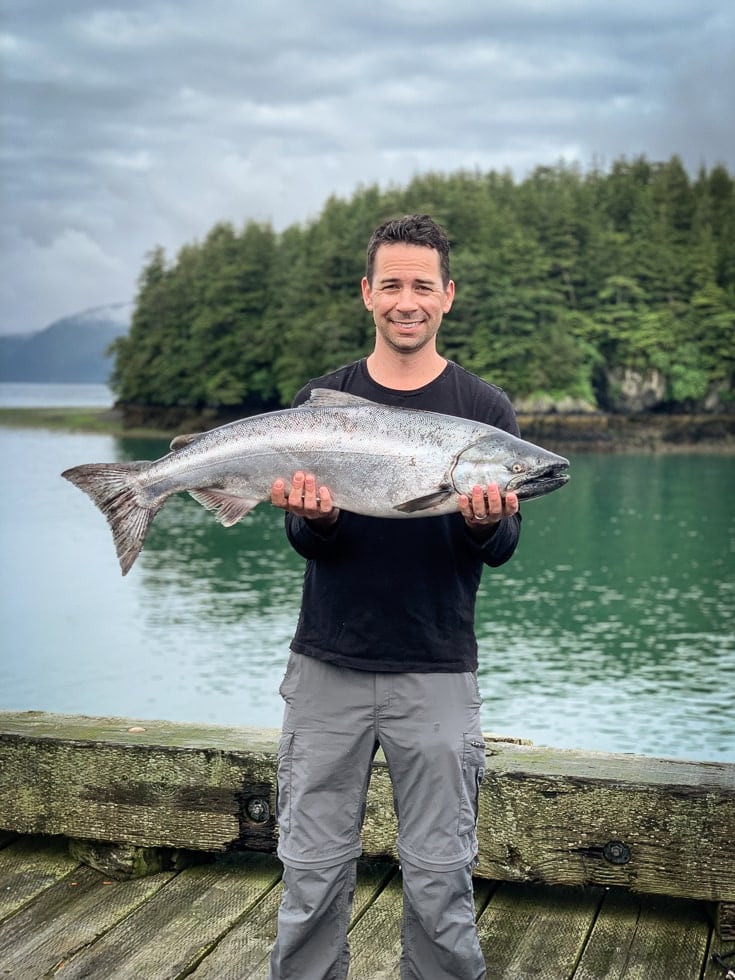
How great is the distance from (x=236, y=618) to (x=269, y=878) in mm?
16261

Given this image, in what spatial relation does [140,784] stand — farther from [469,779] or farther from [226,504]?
[469,779]

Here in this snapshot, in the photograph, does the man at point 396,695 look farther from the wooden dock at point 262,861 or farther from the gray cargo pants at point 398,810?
the wooden dock at point 262,861

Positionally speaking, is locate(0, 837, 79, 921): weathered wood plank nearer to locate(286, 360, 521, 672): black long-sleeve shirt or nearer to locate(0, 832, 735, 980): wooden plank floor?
locate(0, 832, 735, 980): wooden plank floor

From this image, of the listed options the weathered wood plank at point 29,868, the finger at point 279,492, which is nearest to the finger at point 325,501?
the finger at point 279,492

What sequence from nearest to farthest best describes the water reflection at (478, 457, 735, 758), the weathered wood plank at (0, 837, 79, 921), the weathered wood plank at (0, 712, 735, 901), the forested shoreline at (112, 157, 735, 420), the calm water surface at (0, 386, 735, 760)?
the weathered wood plank at (0, 712, 735, 901) → the weathered wood plank at (0, 837, 79, 921) → the water reflection at (478, 457, 735, 758) → the calm water surface at (0, 386, 735, 760) → the forested shoreline at (112, 157, 735, 420)

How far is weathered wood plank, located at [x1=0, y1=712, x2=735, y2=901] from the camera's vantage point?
378cm

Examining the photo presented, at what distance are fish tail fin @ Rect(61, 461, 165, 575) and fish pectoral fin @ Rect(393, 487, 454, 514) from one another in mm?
808

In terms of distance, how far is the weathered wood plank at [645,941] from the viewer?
12.0 ft

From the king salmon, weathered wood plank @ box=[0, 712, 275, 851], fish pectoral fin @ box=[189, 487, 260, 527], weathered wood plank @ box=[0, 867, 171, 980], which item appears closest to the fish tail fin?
the king salmon

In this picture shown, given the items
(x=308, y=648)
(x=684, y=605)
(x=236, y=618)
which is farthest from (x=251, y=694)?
(x=308, y=648)

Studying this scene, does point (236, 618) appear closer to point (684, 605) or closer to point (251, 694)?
point (251, 694)

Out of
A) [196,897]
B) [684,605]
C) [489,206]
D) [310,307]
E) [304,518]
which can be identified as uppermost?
[489,206]

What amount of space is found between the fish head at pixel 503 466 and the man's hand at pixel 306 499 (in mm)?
339

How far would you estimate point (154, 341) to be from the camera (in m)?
81.8
